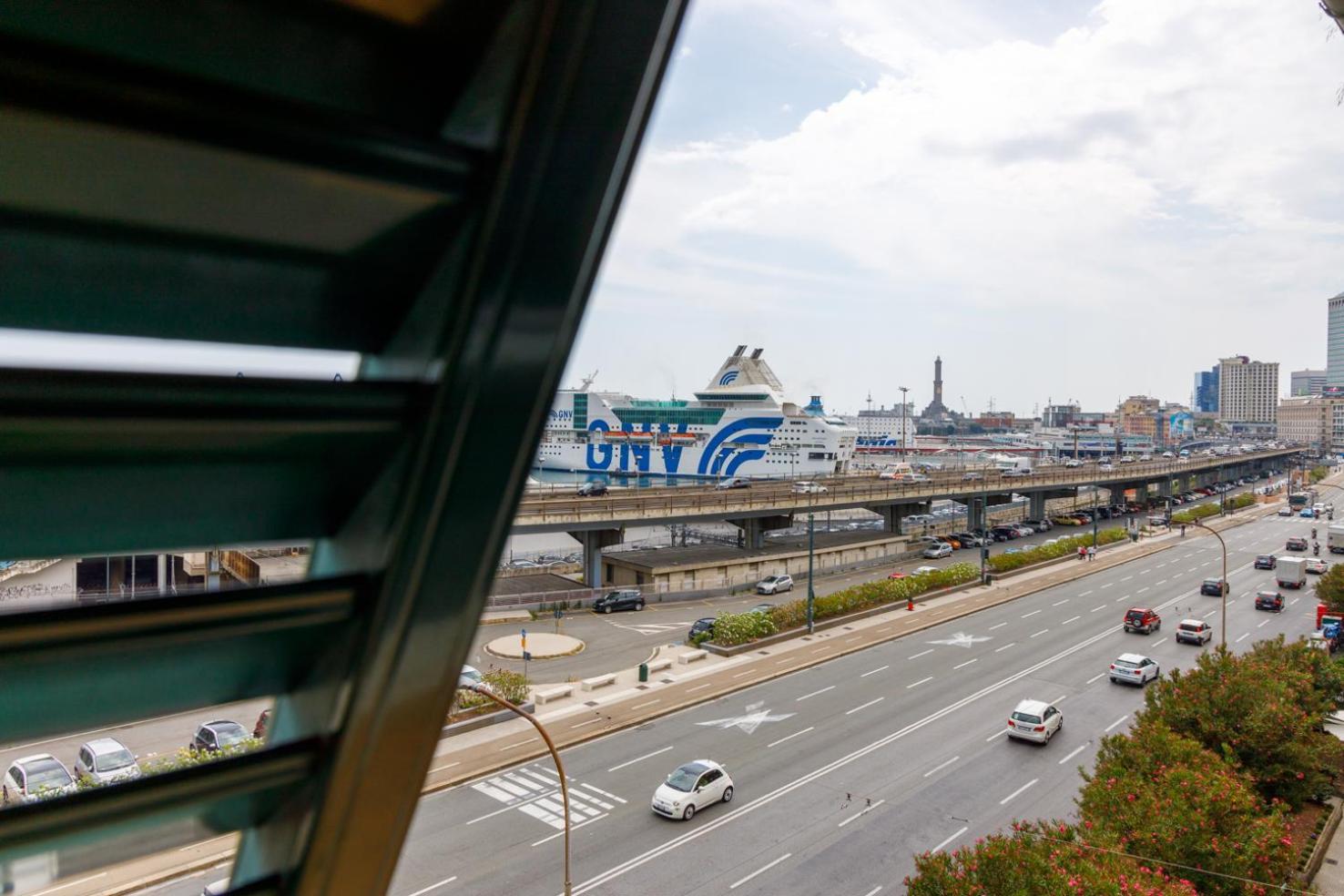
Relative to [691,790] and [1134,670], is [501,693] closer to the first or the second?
[691,790]

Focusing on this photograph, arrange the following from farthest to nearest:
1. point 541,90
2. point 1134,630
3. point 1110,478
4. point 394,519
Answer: point 1110,478 < point 1134,630 < point 394,519 < point 541,90

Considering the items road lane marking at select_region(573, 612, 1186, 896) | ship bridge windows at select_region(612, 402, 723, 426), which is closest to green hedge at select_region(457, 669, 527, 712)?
road lane marking at select_region(573, 612, 1186, 896)

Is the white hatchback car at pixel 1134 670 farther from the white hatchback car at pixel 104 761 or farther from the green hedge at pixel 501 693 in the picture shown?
the white hatchback car at pixel 104 761

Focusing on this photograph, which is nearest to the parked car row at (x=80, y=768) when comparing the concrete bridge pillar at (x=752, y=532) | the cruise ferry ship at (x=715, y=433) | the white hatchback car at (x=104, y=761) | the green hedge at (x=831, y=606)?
the white hatchback car at (x=104, y=761)

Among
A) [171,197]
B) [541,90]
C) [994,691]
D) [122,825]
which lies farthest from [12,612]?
[994,691]

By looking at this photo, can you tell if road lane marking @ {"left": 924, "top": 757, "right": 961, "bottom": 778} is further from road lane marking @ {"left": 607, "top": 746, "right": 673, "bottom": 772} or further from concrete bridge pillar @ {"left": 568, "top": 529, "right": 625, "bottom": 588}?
concrete bridge pillar @ {"left": 568, "top": 529, "right": 625, "bottom": 588}

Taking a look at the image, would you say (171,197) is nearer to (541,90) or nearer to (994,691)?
(541,90)
